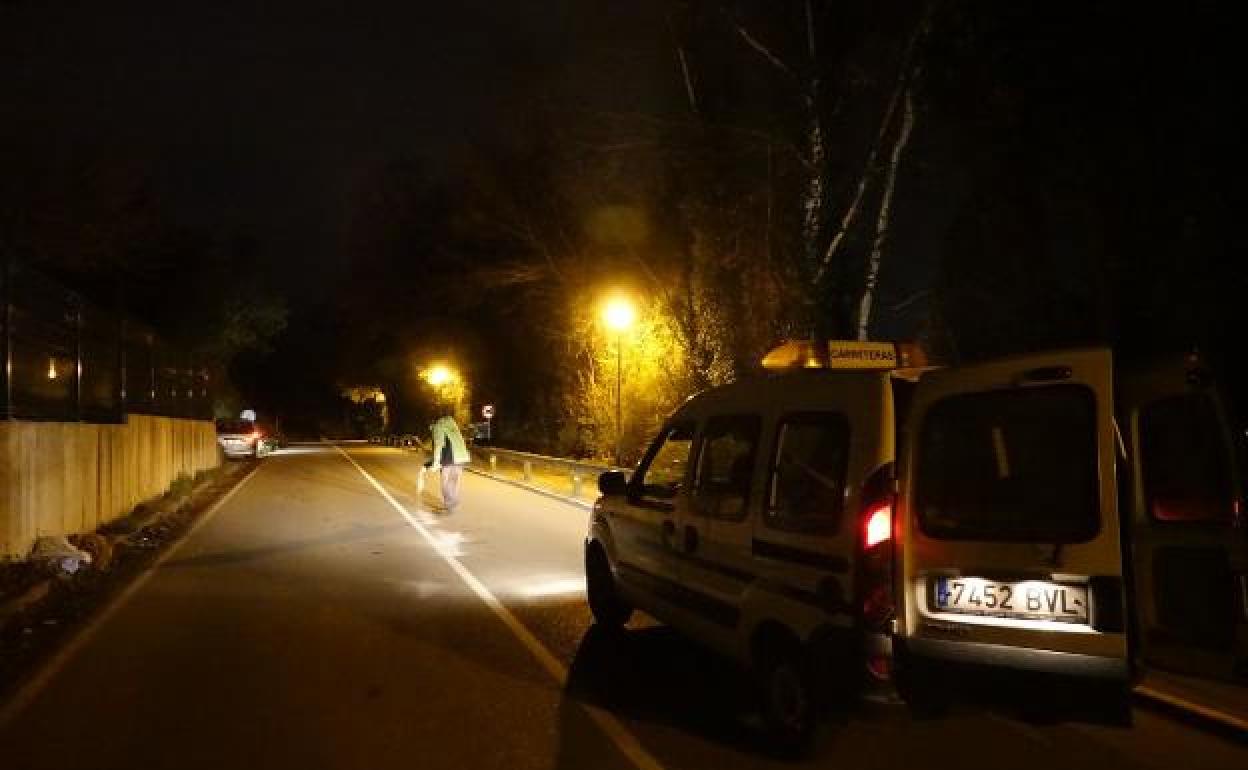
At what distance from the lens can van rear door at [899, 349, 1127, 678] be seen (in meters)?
5.02

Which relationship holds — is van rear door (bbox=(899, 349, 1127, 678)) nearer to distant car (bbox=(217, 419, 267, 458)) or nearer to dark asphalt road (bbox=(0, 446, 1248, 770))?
dark asphalt road (bbox=(0, 446, 1248, 770))

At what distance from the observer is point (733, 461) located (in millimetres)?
6789

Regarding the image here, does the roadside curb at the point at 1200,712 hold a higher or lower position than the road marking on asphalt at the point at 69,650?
lower

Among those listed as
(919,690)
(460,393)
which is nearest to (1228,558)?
(919,690)

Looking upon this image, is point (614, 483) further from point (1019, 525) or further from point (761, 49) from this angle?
point (761, 49)

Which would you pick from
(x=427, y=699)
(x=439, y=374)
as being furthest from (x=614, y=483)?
(x=439, y=374)

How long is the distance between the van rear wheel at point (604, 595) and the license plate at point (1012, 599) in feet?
12.3

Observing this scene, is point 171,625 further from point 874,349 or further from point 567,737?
point 874,349

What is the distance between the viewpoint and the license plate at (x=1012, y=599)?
504cm

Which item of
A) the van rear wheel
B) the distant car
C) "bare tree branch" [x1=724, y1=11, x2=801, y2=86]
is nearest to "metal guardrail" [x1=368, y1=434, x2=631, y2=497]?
the van rear wheel

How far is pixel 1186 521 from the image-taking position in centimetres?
593

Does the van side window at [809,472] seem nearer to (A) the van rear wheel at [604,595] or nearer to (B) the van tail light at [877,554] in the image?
(B) the van tail light at [877,554]

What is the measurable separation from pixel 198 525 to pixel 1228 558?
1590 centimetres

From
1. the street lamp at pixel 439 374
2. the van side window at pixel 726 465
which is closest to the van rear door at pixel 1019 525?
the van side window at pixel 726 465
